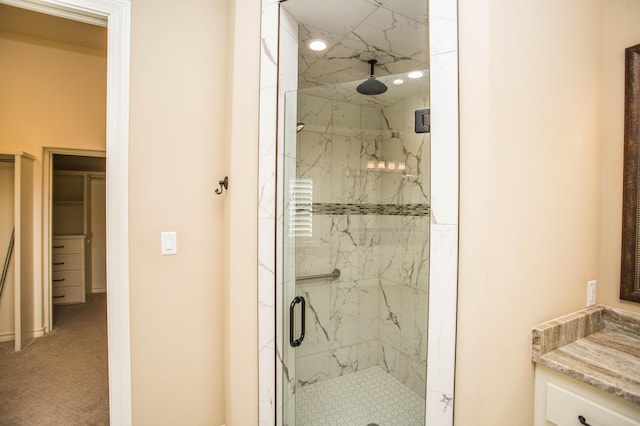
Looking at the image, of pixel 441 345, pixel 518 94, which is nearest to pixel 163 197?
pixel 441 345

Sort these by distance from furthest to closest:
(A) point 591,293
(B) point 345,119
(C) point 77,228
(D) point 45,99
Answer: (C) point 77,228 < (D) point 45,99 < (B) point 345,119 < (A) point 591,293

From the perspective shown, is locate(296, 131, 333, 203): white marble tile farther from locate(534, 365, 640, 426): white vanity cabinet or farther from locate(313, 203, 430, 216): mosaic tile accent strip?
locate(534, 365, 640, 426): white vanity cabinet

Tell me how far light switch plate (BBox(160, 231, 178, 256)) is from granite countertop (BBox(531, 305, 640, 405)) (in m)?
1.71

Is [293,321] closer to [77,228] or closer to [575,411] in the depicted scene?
[575,411]

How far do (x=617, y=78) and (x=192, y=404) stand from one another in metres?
2.77

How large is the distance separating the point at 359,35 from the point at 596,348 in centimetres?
198

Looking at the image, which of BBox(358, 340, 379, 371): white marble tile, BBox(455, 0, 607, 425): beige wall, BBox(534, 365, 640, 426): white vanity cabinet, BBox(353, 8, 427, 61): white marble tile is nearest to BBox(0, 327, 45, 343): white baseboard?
BBox(358, 340, 379, 371): white marble tile

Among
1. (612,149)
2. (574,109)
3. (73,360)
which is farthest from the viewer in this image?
(73,360)

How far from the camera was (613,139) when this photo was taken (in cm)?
141

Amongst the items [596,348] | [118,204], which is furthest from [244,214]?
[596,348]

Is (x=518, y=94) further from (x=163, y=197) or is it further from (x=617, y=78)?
(x=163, y=197)

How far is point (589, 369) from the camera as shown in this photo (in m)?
1.04

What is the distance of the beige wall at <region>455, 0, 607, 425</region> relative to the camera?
3.20 ft

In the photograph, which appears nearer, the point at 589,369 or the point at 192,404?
the point at 589,369
